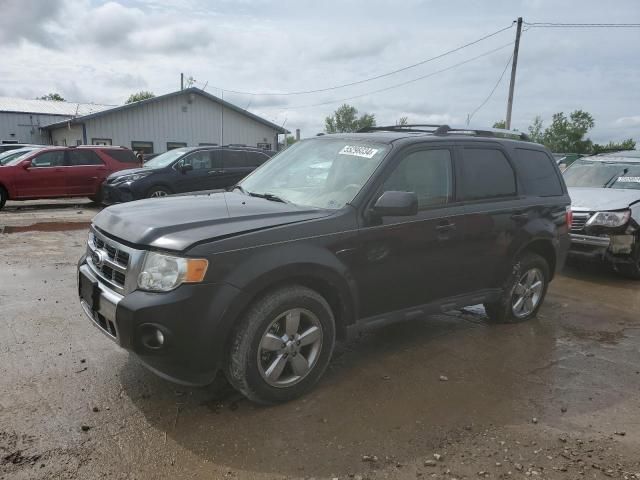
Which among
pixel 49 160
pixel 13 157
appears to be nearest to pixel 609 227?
pixel 49 160

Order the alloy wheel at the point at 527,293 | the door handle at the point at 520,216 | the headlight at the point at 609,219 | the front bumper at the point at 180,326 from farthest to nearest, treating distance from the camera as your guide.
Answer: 1. the headlight at the point at 609,219
2. the alloy wheel at the point at 527,293
3. the door handle at the point at 520,216
4. the front bumper at the point at 180,326

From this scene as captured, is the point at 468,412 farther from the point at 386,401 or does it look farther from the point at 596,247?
the point at 596,247

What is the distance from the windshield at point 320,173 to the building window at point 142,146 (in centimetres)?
2429

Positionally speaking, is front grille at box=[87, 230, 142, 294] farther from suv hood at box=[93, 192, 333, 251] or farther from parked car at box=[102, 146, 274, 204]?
parked car at box=[102, 146, 274, 204]

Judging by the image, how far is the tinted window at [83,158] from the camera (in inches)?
558

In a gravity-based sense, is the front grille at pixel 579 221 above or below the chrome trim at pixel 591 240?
above

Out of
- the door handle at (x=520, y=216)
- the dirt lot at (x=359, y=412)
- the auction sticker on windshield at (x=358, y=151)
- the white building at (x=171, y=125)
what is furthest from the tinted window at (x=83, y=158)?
Answer: the door handle at (x=520, y=216)

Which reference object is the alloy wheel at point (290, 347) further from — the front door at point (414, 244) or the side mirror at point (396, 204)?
the side mirror at point (396, 204)

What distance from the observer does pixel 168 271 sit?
9.57 feet

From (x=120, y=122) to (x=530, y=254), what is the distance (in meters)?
25.9

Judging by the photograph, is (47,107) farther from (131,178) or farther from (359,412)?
(359,412)

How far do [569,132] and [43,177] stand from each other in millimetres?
66063

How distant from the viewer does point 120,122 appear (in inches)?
1051

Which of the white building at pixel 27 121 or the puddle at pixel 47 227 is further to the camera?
the white building at pixel 27 121
